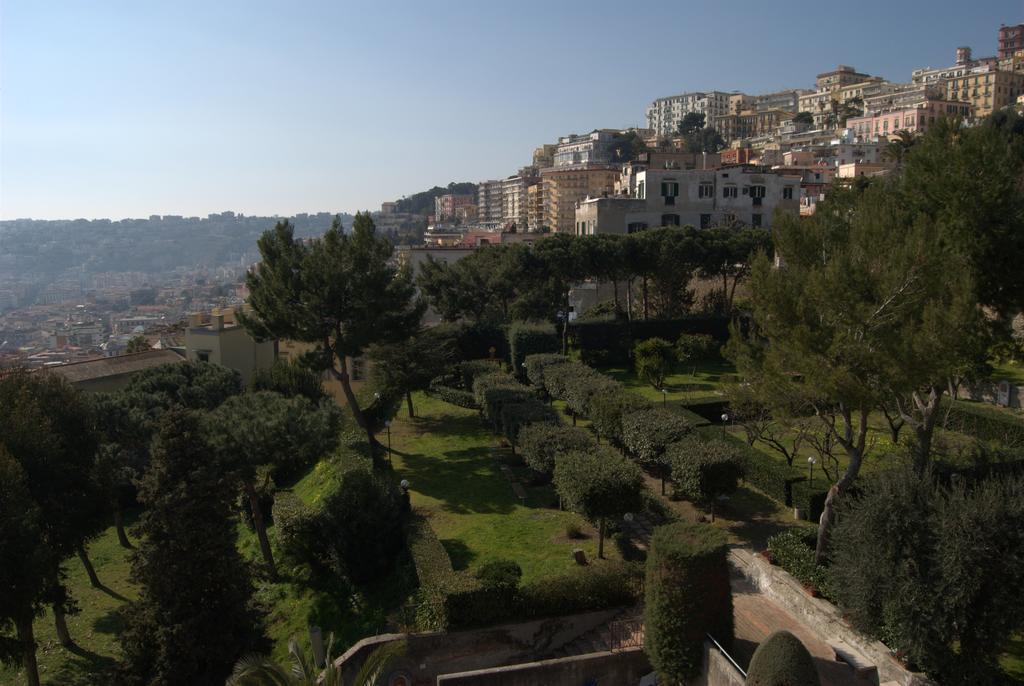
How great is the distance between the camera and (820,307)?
1342cm

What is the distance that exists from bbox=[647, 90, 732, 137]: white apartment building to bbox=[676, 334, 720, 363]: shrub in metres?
142

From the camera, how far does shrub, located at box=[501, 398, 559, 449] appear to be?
21531 millimetres

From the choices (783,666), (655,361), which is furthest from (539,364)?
(783,666)

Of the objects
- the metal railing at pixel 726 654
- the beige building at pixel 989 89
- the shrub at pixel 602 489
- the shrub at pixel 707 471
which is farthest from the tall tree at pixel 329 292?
the beige building at pixel 989 89

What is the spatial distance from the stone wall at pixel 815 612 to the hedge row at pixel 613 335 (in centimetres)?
2167

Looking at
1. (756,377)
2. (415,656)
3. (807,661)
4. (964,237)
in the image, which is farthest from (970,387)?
(415,656)

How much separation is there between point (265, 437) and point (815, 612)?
12.3 metres

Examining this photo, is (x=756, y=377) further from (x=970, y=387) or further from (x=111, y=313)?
(x=111, y=313)

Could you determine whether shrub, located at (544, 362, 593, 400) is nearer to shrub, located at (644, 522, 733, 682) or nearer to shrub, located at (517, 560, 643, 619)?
shrub, located at (517, 560, 643, 619)

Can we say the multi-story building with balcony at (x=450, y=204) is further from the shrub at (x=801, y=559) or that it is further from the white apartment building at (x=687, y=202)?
the shrub at (x=801, y=559)

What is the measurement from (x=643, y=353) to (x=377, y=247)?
13.9 m

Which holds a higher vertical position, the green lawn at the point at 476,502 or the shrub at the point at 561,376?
the shrub at the point at 561,376

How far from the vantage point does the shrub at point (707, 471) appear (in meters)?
16.9

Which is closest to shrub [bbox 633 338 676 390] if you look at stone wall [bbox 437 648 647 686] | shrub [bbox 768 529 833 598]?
shrub [bbox 768 529 833 598]
